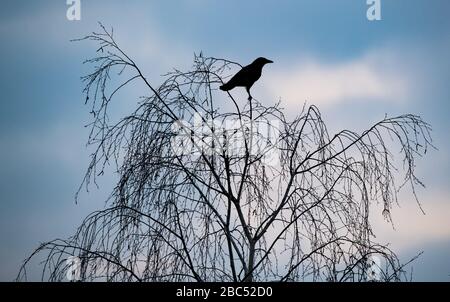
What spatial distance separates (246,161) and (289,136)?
0.29m

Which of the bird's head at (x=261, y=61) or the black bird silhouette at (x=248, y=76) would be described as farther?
the bird's head at (x=261, y=61)

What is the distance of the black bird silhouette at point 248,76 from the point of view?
407 cm

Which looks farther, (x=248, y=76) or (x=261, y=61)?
(x=261, y=61)

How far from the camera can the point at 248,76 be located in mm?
4457

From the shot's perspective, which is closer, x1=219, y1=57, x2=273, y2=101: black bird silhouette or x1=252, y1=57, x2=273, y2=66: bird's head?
x1=219, y1=57, x2=273, y2=101: black bird silhouette

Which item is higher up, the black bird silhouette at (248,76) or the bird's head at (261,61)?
the bird's head at (261,61)

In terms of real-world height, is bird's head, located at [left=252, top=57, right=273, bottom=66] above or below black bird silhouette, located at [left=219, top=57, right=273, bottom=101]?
above

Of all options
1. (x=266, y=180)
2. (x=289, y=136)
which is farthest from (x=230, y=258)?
(x=289, y=136)

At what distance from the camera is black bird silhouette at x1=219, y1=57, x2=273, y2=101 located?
13.4 ft

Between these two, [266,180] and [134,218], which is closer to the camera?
[134,218]

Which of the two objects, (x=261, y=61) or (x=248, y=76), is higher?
(x=261, y=61)

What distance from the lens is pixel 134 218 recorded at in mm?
3602
